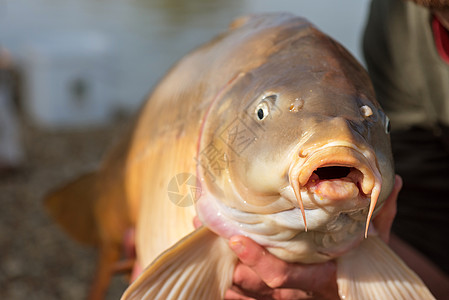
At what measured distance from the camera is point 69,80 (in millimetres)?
5922

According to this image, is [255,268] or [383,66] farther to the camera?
[383,66]

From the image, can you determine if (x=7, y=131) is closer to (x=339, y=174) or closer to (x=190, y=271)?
(x=190, y=271)

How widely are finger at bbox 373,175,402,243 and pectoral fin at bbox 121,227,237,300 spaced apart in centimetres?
32

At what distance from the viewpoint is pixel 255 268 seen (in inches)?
48.3

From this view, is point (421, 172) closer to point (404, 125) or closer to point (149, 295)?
point (404, 125)

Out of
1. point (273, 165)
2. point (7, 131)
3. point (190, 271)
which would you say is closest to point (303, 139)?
point (273, 165)

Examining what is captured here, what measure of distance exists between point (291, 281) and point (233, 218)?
0.23 metres

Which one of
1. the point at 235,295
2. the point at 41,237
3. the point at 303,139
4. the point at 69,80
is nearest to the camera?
the point at 303,139

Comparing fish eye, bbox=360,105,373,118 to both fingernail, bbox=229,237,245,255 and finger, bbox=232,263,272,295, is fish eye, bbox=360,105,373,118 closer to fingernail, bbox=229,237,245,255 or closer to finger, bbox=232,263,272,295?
fingernail, bbox=229,237,245,255

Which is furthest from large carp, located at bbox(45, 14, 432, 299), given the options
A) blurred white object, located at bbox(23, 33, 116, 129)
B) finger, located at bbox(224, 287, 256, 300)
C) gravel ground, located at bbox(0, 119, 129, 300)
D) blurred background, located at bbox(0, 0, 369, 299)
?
blurred white object, located at bbox(23, 33, 116, 129)

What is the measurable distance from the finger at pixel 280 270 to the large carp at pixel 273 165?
2 centimetres

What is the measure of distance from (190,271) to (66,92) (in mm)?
5101

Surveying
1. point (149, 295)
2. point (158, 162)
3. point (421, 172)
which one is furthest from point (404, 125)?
point (149, 295)

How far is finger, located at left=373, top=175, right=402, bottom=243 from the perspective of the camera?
1253 mm
